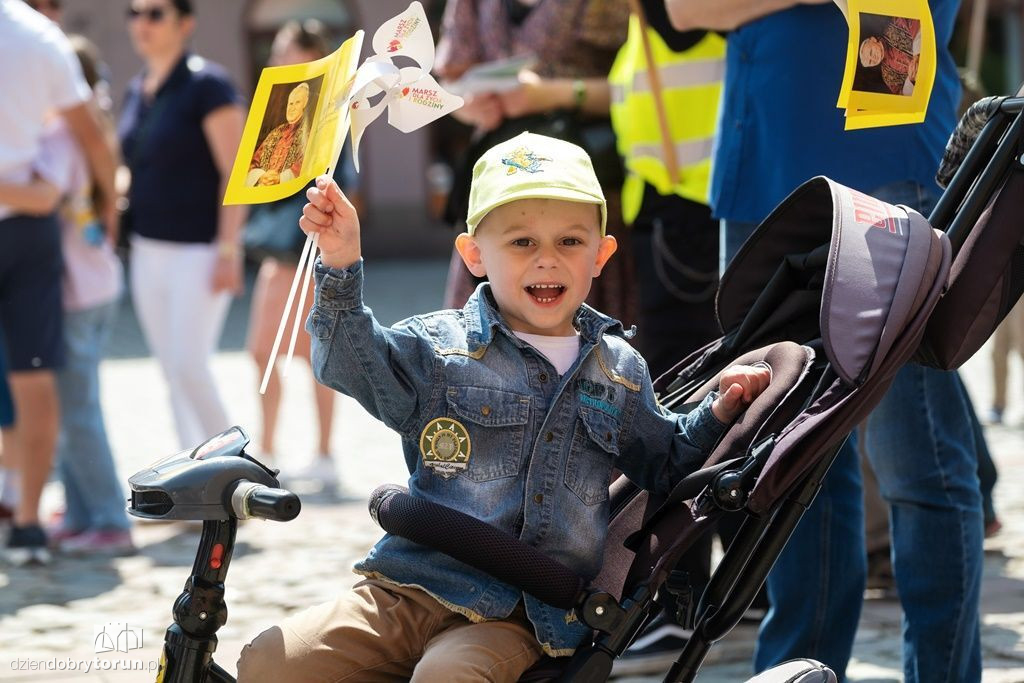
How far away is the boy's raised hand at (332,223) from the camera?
2.55 meters

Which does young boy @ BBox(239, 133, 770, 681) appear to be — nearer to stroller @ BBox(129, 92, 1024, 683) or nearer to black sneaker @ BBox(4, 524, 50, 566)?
stroller @ BBox(129, 92, 1024, 683)

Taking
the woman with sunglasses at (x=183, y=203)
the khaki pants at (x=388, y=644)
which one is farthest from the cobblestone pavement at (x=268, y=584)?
the khaki pants at (x=388, y=644)

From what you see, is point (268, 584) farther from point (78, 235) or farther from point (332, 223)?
point (332, 223)

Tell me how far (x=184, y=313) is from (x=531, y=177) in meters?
3.82

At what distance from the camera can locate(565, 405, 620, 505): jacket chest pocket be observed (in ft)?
9.14

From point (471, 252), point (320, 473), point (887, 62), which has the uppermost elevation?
point (887, 62)

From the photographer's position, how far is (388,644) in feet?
8.61

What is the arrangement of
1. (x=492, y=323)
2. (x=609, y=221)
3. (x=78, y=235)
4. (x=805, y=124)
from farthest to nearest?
(x=78, y=235)
(x=609, y=221)
(x=805, y=124)
(x=492, y=323)

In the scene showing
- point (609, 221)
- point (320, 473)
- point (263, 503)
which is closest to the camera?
point (263, 503)

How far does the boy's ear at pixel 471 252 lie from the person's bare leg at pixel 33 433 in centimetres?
304

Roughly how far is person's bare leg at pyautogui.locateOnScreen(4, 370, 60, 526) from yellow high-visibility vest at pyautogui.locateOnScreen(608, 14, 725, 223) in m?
2.40

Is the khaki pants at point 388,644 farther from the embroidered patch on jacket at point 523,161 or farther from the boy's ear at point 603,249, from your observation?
the embroidered patch on jacket at point 523,161

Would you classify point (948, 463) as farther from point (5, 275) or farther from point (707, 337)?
point (5, 275)

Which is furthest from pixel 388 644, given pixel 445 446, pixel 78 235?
pixel 78 235
